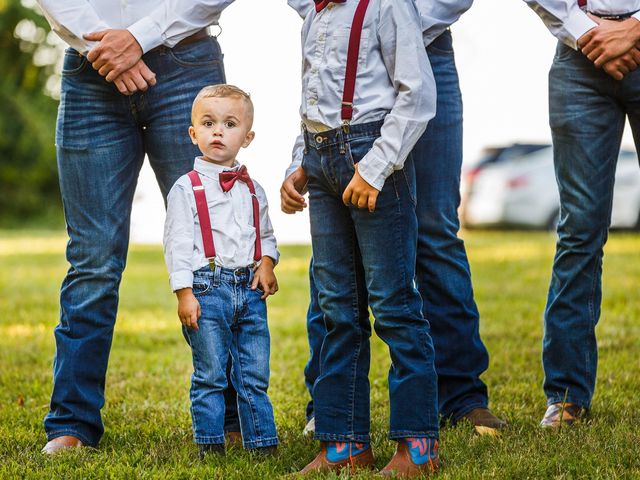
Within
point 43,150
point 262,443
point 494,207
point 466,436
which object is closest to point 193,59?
point 262,443

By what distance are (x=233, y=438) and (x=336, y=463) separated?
0.53 m

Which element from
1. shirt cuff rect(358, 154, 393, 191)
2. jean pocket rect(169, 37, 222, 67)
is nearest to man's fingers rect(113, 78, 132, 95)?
jean pocket rect(169, 37, 222, 67)

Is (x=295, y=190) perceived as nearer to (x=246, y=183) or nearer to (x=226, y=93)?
(x=246, y=183)

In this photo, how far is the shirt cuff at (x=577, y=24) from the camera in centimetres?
344

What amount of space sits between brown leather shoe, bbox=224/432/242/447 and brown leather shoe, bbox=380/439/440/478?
0.63 meters

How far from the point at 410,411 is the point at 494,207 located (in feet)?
48.9

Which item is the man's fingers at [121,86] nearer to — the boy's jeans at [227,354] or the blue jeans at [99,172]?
the blue jeans at [99,172]

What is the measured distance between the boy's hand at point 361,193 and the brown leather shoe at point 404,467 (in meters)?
0.74

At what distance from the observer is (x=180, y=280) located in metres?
Result: 3.17

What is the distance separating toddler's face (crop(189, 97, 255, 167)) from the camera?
326 cm

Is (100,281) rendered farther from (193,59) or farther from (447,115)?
(447,115)

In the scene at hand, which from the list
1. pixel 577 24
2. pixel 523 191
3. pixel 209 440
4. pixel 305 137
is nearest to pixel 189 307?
pixel 209 440

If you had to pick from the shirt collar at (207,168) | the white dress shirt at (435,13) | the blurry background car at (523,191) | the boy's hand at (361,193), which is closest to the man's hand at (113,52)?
the shirt collar at (207,168)

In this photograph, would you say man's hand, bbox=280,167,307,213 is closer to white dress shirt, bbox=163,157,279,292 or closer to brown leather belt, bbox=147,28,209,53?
white dress shirt, bbox=163,157,279,292
